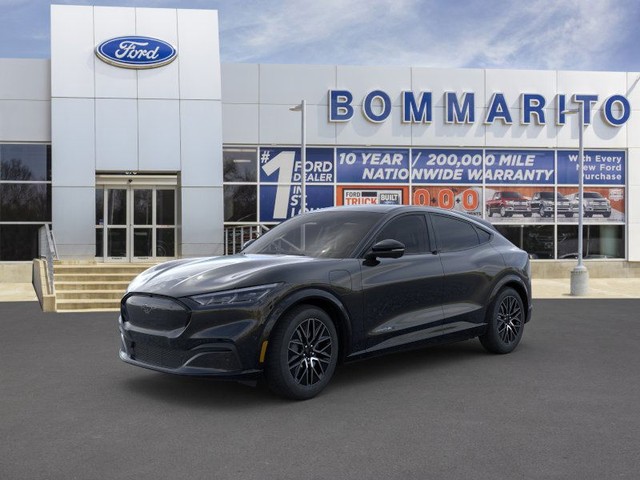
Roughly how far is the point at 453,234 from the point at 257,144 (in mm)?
14091

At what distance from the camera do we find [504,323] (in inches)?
311

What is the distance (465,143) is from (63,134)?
1201cm

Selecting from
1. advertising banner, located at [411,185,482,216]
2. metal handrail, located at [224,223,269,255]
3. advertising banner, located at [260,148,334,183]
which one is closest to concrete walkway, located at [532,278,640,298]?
advertising banner, located at [411,185,482,216]

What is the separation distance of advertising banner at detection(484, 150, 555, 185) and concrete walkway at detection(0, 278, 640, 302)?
3256 millimetres

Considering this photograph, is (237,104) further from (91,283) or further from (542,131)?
(542,131)

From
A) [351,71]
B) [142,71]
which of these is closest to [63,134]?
[142,71]

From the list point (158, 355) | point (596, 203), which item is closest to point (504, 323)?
point (158, 355)

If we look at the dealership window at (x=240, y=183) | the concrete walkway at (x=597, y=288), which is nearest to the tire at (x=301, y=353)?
the concrete walkway at (x=597, y=288)

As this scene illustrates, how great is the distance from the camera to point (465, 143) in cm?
2166

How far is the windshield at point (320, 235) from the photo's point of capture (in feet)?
21.1

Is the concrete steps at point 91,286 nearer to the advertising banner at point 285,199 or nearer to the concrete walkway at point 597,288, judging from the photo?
the advertising banner at point 285,199

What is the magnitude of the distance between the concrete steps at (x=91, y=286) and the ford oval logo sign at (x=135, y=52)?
6503 millimetres

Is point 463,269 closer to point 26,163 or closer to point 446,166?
point 446,166

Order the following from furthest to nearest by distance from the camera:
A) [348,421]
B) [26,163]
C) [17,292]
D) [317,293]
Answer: [26,163] → [17,292] → [317,293] → [348,421]
